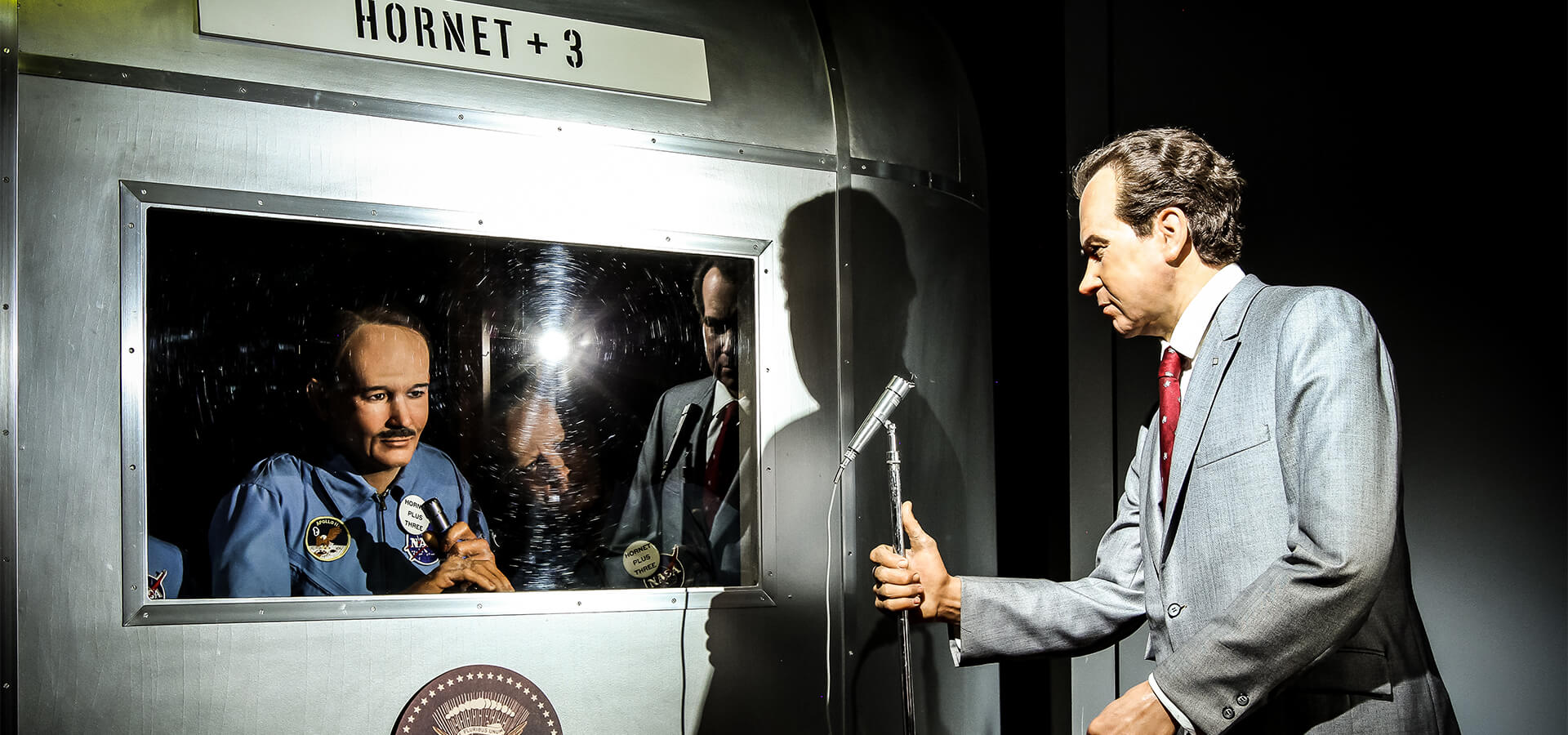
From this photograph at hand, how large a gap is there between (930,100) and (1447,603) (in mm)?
1831

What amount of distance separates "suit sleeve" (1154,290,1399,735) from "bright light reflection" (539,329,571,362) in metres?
1.42

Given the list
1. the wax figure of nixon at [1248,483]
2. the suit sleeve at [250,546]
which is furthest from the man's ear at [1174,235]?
the suit sleeve at [250,546]

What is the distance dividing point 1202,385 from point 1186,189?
13.3 inches

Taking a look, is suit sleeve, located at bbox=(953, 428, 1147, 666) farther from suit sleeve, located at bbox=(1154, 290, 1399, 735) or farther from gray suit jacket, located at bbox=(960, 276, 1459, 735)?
suit sleeve, located at bbox=(1154, 290, 1399, 735)

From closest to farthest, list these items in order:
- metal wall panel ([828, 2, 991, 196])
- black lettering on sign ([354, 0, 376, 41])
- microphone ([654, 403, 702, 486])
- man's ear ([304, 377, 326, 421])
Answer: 1. man's ear ([304, 377, 326, 421])
2. black lettering on sign ([354, 0, 376, 41])
3. microphone ([654, 403, 702, 486])
4. metal wall panel ([828, 2, 991, 196])

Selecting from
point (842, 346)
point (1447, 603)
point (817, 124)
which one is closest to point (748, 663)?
point (842, 346)

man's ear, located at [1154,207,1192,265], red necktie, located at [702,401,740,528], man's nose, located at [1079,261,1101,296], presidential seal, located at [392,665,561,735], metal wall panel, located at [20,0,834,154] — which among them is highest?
metal wall panel, located at [20,0,834,154]

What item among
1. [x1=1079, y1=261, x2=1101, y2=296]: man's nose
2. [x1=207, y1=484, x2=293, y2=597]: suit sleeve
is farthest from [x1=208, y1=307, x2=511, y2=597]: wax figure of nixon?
[x1=1079, y1=261, x2=1101, y2=296]: man's nose

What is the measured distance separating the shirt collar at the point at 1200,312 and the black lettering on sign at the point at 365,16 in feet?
5.55

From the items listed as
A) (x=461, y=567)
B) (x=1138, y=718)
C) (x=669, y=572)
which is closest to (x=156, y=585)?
(x=461, y=567)

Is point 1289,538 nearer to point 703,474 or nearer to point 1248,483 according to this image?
point 1248,483

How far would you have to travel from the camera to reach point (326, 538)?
2.18 meters

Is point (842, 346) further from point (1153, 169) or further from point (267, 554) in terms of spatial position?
point (267, 554)

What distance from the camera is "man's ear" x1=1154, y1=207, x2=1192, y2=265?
1756 millimetres
